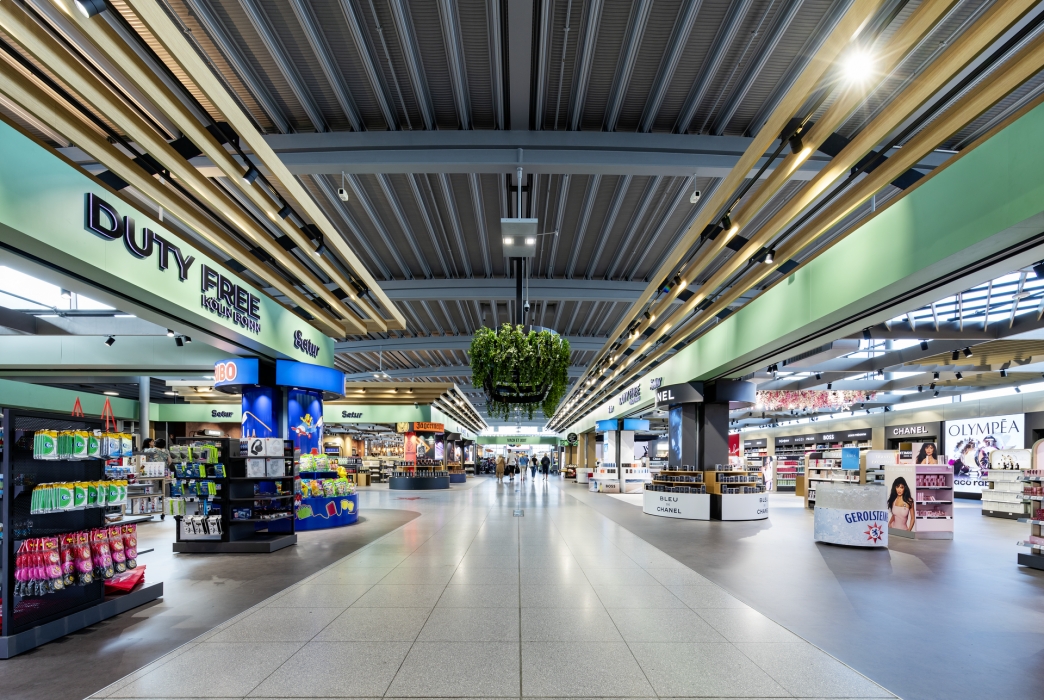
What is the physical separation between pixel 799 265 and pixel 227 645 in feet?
26.1

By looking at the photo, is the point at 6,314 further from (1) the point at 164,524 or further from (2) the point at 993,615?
(2) the point at 993,615

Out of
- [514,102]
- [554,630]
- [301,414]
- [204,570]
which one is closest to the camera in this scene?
[554,630]

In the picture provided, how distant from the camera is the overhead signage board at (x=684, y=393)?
13.5 m

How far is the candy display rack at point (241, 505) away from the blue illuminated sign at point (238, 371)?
1.55 meters

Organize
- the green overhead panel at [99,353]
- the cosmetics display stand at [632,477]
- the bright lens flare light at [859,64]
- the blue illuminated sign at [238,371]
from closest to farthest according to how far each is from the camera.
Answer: the bright lens flare light at [859,64]
the blue illuminated sign at [238,371]
the green overhead panel at [99,353]
the cosmetics display stand at [632,477]

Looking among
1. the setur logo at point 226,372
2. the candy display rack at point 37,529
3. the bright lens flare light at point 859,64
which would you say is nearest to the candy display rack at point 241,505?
the setur logo at point 226,372

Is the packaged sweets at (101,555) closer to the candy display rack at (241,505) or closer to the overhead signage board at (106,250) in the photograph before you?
the overhead signage board at (106,250)

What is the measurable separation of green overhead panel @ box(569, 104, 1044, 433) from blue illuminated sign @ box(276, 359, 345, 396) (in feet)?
26.7

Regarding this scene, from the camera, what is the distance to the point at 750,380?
1380cm

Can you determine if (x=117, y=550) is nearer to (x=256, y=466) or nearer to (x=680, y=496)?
(x=256, y=466)

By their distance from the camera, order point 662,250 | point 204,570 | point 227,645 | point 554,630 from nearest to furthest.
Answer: point 227,645 → point 554,630 → point 204,570 → point 662,250

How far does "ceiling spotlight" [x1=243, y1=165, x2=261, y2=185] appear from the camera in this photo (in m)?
5.68

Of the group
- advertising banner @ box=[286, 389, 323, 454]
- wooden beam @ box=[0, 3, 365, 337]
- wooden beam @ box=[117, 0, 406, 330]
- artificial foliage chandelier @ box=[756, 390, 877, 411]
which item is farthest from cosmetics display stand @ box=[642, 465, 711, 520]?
wooden beam @ box=[0, 3, 365, 337]

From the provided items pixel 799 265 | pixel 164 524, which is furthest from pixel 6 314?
pixel 799 265
